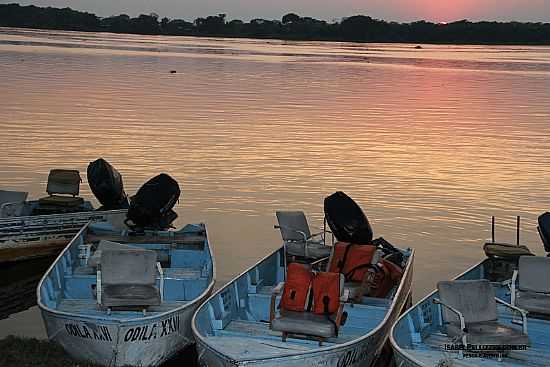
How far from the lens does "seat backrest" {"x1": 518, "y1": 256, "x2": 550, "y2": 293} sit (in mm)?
11711

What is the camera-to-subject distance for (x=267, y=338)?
1062 centimetres

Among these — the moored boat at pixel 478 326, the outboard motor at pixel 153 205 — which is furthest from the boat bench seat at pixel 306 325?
the outboard motor at pixel 153 205

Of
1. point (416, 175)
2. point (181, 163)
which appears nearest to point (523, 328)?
point (416, 175)

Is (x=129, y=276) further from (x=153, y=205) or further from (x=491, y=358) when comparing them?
(x=491, y=358)

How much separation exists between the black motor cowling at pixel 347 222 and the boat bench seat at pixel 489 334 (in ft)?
12.5

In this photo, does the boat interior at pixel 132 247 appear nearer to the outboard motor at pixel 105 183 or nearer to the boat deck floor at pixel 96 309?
the boat deck floor at pixel 96 309

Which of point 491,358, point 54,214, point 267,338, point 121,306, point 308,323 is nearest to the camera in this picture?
point 491,358

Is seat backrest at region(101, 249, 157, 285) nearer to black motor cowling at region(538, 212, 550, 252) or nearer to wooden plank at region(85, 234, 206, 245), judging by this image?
wooden plank at region(85, 234, 206, 245)

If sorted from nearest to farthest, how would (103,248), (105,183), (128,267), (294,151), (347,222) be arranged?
(128,267) → (103,248) → (347,222) → (105,183) → (294,151)

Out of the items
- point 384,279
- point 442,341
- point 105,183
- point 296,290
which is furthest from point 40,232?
point 442,341

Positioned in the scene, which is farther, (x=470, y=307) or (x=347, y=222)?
(x=347, y=222)

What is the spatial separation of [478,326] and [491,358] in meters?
0.51

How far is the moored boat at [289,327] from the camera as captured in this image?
32.2 ft

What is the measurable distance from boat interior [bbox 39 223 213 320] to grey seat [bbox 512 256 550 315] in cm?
442
